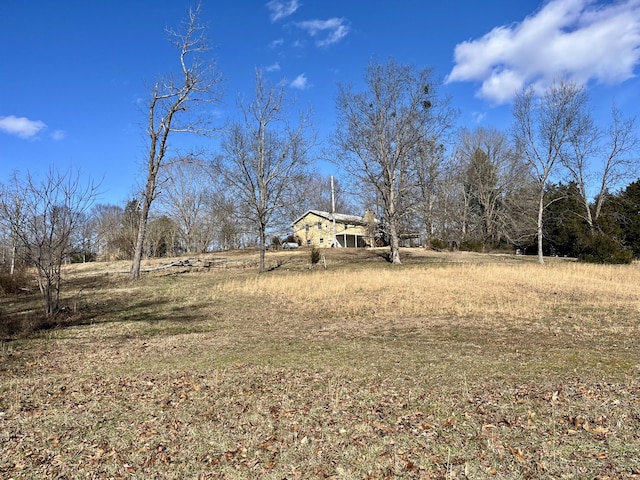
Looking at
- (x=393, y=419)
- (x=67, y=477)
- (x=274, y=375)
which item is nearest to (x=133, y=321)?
(x=274, y=375)

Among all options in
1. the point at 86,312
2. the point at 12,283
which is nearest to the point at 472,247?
the point at 86,312

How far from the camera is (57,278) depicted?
406 inches

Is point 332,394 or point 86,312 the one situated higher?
point 86,312

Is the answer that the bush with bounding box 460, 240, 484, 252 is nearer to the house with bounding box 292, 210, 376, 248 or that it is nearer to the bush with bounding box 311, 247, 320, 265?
the house with bounding box 292, 210, 376, 248

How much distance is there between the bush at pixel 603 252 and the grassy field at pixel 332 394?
13.4 m

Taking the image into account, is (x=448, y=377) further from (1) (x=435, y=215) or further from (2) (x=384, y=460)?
(1) (x=435, y=215)

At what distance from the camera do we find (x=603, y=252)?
75.7 feet

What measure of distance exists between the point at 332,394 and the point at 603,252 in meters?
24.3

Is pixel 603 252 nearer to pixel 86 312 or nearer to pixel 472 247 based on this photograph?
pixel 472 247

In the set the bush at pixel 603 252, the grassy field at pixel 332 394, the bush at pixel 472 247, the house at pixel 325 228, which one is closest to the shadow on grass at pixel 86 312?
the grassy field at pixel 332 394

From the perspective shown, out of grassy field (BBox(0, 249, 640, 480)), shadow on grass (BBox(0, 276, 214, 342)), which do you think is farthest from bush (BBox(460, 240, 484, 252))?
shadow on grass (BBox(0, 276, 214, 342))

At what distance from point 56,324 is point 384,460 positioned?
9.80m

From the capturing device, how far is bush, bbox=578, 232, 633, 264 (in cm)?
2255

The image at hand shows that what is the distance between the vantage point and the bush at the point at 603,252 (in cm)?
2255
